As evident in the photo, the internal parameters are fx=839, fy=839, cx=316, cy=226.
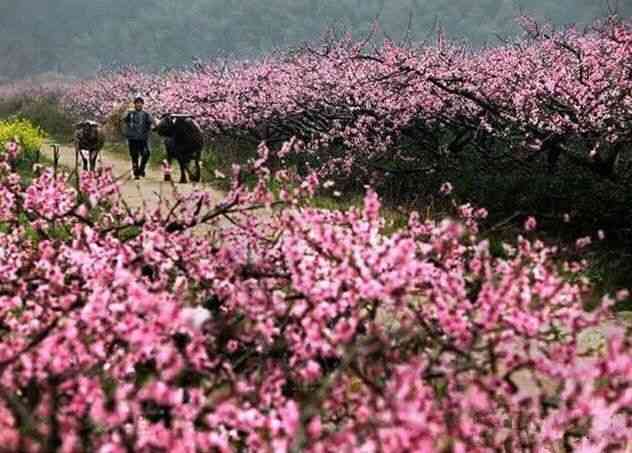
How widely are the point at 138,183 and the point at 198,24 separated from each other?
230 ft

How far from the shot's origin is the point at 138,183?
1503cm

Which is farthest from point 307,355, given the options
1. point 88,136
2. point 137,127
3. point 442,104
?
point 88,136

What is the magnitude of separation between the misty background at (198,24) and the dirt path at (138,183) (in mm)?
46566

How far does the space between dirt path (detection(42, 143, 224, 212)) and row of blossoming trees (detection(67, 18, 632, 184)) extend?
2.35m

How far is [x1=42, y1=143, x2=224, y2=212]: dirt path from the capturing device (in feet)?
47.9

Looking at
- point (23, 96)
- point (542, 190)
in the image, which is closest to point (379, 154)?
point (542, 190)

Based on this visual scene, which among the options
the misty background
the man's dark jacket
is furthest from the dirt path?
the misty background

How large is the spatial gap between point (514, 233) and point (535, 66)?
4656mm

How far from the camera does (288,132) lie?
22.4 metres

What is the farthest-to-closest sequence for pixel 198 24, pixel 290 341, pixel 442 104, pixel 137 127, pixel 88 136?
1. pixel 198 24
2. pixel 88 136
3. pixel 137 127
4. pixel 442 104
5. pixel 290 341

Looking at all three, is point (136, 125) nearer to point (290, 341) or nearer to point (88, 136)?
point (88, 136)

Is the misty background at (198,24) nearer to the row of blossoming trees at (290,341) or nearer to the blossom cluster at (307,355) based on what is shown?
the row of blossoming trees at (290,341)

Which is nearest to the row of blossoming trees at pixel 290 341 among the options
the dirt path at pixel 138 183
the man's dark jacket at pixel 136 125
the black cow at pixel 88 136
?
the dirt path at pixel 138 183

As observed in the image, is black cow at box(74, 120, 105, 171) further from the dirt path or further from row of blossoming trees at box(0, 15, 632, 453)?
row of blossoming trees at box(0, 15, 632, 453)
